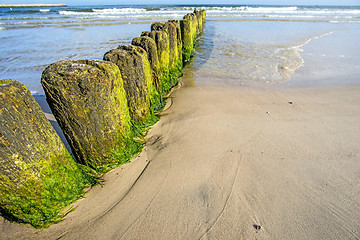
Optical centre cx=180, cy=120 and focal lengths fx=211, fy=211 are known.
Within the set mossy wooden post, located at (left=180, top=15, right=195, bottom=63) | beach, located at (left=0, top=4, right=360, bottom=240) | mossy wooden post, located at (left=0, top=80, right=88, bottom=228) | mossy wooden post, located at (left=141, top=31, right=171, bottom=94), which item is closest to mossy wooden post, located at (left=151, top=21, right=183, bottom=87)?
mossy wooden post, located at (left=141, top=31, right=171, bottom=94)

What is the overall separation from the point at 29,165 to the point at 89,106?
69cm

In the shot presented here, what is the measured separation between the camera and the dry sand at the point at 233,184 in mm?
1875

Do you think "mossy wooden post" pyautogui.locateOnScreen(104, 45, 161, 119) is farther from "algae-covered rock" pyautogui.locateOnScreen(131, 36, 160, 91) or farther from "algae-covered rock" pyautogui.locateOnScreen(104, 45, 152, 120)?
"algae-covered rock" pyautogui.locateOnScreen(131, 36, 160, 91)

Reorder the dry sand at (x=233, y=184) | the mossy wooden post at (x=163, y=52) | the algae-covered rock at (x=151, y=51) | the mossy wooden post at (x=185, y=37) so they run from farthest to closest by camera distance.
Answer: the mossy wooden post at (x=185, y=37)
the mossy wooden post at (x=163, y=52)
the algae-covered rock at (x=151, y=51)
the dry sand at (x=233, y=184)

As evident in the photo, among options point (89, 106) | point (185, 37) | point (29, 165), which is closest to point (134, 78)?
point (89, 106)

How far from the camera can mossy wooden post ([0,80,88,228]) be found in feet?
4.96

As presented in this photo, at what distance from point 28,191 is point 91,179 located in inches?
25.9

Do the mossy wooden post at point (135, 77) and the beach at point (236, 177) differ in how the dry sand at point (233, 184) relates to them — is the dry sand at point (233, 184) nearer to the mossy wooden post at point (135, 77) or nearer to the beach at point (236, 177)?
the beach at point (236, 177)

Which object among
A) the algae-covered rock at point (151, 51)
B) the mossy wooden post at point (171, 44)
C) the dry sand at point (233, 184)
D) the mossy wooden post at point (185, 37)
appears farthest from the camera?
the mossy wooden post at point (185, 37)

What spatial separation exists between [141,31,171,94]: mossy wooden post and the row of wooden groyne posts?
1.40 metres

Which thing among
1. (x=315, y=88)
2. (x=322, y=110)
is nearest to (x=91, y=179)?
(x=322, y=110)

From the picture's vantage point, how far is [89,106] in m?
2.04

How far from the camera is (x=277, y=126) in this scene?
3.26 meters

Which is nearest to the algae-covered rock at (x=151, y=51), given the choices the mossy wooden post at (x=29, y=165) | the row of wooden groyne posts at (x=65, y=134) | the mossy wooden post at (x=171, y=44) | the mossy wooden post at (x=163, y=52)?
the mossy wooden post at (x=163, y=52)
